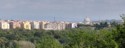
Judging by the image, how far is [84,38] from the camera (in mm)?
29000

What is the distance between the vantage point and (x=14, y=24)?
14475 cm

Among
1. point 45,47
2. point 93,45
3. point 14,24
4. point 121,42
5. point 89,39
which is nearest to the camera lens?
point 121,42

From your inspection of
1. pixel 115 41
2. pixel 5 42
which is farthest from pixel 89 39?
pixel 5 42

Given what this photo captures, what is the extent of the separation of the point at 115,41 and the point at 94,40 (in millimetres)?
7185

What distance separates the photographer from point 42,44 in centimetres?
3422

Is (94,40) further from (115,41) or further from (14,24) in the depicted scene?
(14,24)

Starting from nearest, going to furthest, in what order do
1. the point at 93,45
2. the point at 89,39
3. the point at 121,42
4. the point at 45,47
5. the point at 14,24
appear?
1. the point at 121,42
2. the point at 93,45
3. the point at 89,39
4. the point at 45,47
5. the point at 14,24

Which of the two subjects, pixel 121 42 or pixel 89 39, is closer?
pixel 121 42

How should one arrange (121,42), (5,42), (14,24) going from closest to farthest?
(121,42), (5,42), (14,24)

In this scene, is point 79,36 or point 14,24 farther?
point 14,24

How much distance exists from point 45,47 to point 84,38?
199 inches

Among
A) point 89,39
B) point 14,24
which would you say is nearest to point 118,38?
point 89,39

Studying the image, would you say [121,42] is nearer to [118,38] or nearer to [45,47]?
[118,38]

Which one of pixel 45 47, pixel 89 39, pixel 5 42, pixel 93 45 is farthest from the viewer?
pixel 5 42
